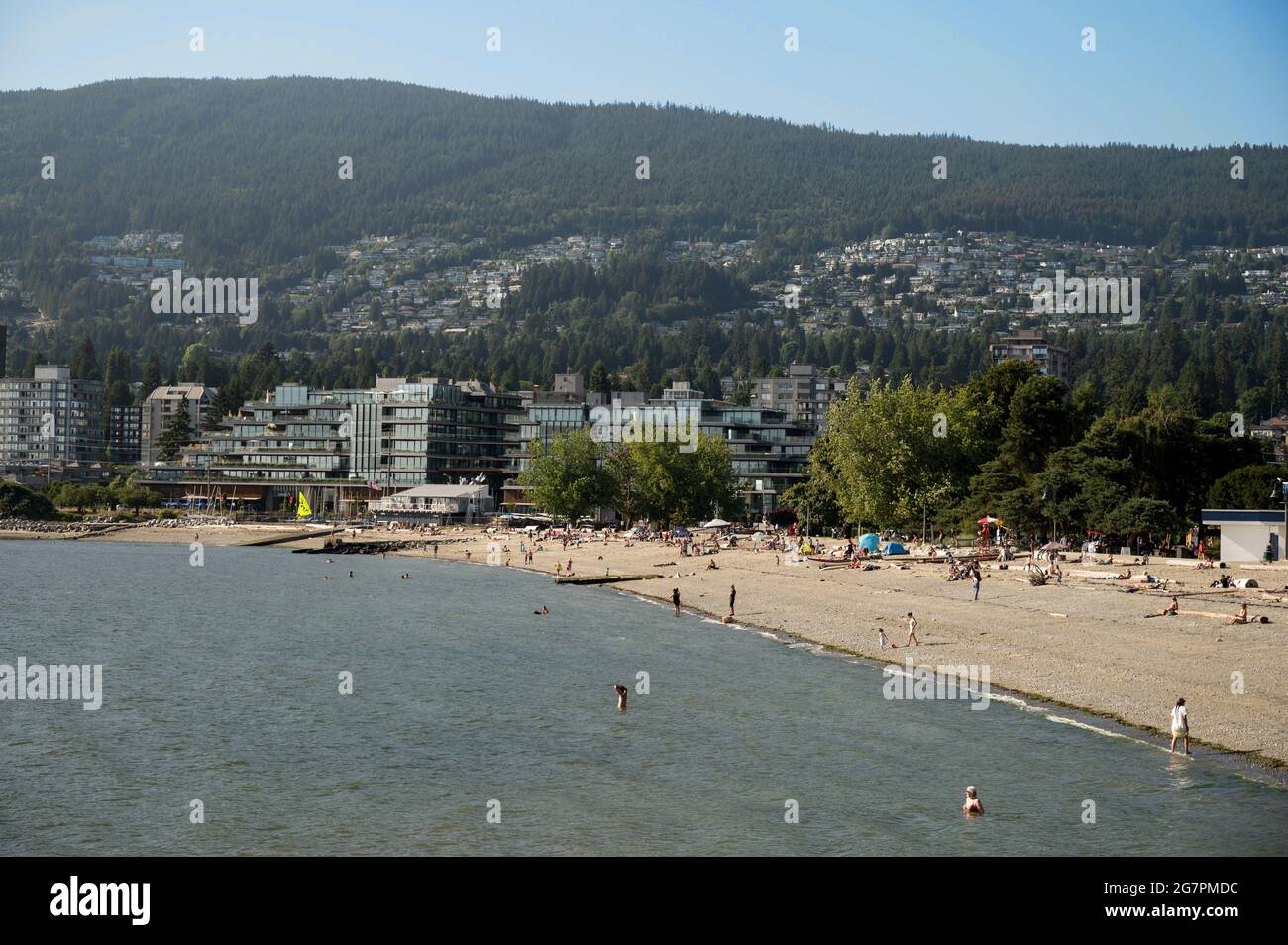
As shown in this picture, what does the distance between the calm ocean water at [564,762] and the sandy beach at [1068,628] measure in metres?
2.29

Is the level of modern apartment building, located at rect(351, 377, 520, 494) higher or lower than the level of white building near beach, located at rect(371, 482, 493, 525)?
higher

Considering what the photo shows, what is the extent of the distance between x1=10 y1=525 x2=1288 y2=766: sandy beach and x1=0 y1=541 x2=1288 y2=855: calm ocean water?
229cm

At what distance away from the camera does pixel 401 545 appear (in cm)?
12300

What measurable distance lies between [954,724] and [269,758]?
646 inches

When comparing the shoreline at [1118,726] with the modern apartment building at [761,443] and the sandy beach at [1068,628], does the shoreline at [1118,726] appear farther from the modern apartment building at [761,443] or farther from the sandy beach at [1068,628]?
the modern apartment building at [761,443]

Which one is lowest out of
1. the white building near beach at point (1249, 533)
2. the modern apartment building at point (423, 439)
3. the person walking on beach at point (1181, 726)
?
the person walking on beach at point (1181, 726)

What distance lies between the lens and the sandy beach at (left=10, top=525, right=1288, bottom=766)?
32094 mm

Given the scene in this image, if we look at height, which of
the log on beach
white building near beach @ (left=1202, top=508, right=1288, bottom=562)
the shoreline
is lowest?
the log on beach

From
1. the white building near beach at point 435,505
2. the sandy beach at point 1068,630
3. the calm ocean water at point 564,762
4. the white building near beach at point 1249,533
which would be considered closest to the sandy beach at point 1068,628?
the sandy beach at point 1068,630

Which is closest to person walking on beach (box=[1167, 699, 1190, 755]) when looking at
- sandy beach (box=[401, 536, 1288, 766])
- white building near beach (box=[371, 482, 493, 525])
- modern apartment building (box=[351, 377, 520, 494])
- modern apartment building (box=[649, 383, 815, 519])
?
sandy beach (box=[401, 536, 1288, 766])

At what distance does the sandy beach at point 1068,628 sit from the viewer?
3209cm

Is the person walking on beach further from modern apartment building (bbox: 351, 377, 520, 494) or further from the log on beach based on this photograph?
modern apartment building (bbox: 351, 377, 520, 494)

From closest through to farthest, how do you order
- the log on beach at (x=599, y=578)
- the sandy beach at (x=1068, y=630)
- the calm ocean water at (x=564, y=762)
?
the calm ocean water at (x=564, y=762)
the sandy beach at (x=1068, y=630)
the log on beach at (x=599, y=578)

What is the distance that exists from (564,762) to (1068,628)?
2183 centimetres
